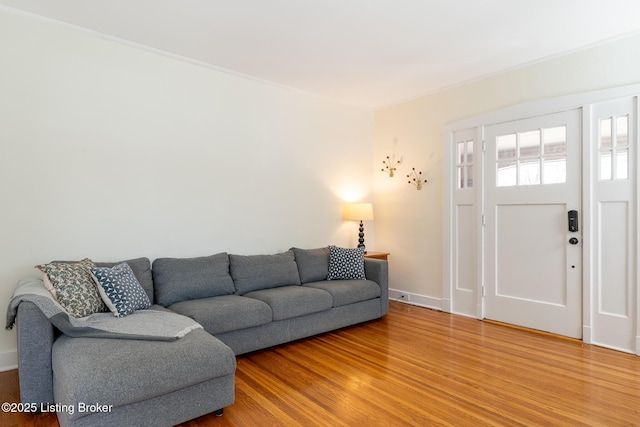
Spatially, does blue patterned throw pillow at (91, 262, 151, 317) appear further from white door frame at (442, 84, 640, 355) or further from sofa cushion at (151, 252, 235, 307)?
white door frame at (442, 84, 640, 355)

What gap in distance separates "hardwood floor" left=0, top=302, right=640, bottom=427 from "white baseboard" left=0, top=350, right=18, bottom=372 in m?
0.07

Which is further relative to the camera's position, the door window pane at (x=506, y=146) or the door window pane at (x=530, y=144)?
the door window pane at (x=506, y=146)

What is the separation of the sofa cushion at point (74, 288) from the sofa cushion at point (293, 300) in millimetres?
1297

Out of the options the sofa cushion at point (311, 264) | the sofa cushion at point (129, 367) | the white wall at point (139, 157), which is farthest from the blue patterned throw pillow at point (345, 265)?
the sofa cushion at point (129, 367)

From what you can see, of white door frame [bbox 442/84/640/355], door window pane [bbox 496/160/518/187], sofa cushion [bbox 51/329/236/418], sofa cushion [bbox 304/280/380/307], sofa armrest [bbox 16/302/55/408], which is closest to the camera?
sofa cushion [bbox 51/329/236/418]

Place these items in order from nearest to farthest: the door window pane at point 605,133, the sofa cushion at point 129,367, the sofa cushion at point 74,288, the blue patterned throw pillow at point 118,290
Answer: the sofa cushion at point 129,367 → the sofa cushion at point 74,288 → the blue patterned throw pillow at point 118,290 → the door window pane at point 605,133

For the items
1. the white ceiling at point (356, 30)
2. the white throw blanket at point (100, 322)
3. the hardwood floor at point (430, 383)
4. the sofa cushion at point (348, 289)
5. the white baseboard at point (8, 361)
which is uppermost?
the white ceiling at point (356, 30)

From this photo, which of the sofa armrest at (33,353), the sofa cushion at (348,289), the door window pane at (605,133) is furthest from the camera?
the sofa cushion at (348,289)

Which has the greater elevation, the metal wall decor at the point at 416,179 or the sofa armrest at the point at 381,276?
the metal wall decor at the point at 416,179

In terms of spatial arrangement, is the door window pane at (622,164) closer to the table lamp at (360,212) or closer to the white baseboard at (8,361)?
the table lamp at (360,212)

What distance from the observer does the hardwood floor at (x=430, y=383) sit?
215cm

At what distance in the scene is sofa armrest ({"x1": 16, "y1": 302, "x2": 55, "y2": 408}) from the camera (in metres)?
2.11

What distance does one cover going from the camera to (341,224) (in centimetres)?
511

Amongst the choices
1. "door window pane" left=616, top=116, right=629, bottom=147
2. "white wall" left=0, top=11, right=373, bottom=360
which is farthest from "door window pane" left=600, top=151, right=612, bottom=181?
"white wall" left=0, top=11, right=373, bottom=360
